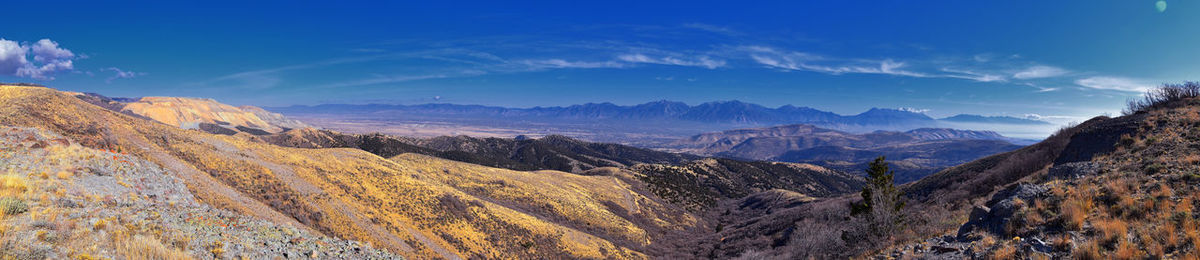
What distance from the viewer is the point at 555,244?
34.2 meters

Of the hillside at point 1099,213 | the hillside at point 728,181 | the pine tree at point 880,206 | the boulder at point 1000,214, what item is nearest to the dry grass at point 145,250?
the hillside at point 1099,213

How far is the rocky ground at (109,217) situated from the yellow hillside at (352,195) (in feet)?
8.72

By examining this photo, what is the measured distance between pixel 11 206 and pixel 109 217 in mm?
1413

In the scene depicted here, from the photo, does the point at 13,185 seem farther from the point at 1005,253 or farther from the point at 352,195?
the point at 1005,253

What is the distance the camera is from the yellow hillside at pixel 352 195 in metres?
20.4

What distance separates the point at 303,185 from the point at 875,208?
32.9 meters

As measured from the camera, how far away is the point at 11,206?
8586 millimetres

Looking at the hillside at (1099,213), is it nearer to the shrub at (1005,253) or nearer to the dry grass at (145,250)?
the shrub at (1005,253)

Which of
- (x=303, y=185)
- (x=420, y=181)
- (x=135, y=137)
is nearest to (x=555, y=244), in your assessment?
(x=420, y=181)

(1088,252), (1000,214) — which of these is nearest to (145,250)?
(1088,252)

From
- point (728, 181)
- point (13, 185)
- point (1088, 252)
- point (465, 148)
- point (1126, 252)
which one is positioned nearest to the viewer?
point (1126, 252)

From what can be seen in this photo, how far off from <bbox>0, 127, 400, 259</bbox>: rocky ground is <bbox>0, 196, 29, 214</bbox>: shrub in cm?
2

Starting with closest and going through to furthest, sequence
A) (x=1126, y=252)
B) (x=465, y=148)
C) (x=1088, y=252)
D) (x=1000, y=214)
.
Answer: (x=1126, y=252) → (x=1088, y=252) → (x=1000, y=214) → (x=465, y=148)

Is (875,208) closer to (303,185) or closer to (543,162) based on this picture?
(303,185)
